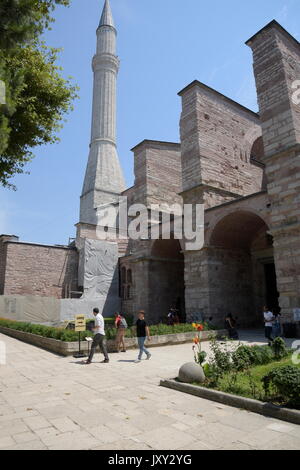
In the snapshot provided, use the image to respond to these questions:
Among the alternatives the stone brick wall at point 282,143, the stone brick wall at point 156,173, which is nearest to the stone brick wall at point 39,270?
the stone brick wall at point 156,173

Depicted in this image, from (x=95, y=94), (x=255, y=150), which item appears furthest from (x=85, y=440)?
(x=95, y=94)

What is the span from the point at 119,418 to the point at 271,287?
14777 millimetres

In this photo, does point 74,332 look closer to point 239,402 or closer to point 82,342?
point 82,342

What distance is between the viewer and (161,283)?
62.3ft

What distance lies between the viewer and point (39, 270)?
2269 cm

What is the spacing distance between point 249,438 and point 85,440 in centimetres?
166

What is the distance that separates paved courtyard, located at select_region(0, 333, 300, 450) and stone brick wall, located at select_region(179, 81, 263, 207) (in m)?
11.2

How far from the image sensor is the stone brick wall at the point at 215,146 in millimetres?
15871

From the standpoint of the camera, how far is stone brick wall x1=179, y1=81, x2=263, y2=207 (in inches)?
625

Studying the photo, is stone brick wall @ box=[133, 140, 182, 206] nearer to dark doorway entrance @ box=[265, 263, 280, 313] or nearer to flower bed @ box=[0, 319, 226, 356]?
dark doorway entrance @ box=[265, 263, 280, 313]

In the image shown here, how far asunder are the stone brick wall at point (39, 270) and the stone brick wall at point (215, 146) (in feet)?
40.8

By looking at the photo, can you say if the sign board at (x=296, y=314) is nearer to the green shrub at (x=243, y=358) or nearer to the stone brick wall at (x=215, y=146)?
the green shrub at (x=243, y=358)

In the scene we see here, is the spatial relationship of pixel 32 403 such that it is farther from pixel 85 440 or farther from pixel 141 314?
pixel 141 314

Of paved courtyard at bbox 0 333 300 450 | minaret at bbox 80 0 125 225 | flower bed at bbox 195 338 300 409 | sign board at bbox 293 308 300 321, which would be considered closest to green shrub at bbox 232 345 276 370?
flower bed at bbox 195 338 300 409
